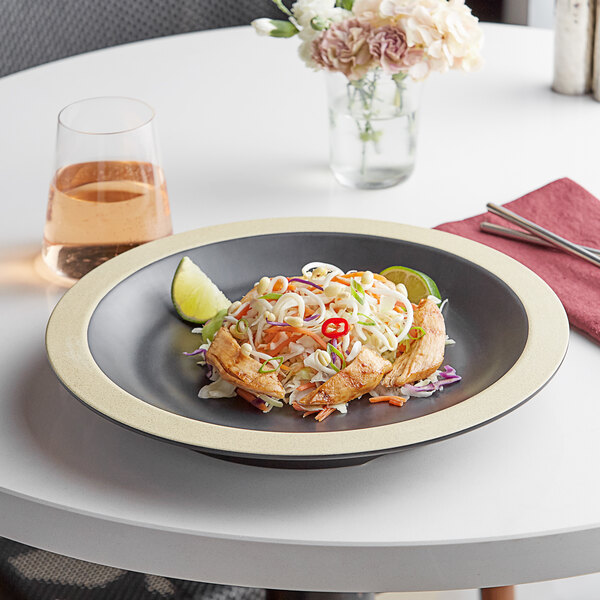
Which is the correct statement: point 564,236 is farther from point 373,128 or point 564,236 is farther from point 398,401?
point 398,401

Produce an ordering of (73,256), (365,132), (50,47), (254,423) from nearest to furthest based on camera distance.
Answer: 1. (254,423)
2. (73,256)
3. (365,132)
4. (50,47)

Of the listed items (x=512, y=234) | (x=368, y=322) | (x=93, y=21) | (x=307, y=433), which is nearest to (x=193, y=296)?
(x=368, y=322)

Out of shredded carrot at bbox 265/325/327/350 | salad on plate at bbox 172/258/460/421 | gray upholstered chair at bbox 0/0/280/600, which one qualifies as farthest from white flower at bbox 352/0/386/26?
gray upholstered chair at bbox 0/0/280/600

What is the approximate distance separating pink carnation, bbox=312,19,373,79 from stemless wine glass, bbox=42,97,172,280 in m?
0.25

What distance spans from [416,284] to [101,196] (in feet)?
1.34

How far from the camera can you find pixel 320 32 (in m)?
1.28

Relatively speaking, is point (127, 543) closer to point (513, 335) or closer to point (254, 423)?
point (254, 423)

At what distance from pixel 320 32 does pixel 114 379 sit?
0.61 metres

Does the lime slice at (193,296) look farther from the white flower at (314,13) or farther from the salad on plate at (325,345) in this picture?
the white flower at (314,13)

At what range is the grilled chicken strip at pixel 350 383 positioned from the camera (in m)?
0.88

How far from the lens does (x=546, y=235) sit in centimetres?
123

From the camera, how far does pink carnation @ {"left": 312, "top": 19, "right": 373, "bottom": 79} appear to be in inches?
48.4

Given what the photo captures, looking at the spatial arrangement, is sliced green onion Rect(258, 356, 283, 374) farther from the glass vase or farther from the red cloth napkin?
the glass vase

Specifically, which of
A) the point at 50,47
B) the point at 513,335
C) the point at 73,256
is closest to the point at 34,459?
the point at 73,256
